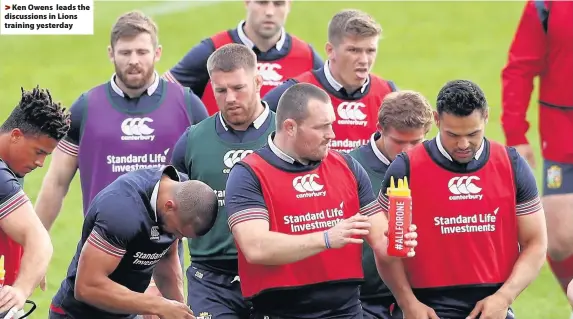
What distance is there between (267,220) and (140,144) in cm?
264

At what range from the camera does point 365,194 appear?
30.7 ft

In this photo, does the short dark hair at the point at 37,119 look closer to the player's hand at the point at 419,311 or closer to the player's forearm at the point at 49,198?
the player's forearm at the point at 49,198

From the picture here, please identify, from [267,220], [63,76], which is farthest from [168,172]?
[63,76]

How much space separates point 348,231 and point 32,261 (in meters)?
2.01

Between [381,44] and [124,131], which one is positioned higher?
[124,131]

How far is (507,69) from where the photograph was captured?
42.2ft

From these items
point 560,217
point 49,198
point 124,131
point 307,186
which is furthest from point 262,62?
point 307,186

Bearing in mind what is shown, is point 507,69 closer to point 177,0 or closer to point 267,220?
point 267,220

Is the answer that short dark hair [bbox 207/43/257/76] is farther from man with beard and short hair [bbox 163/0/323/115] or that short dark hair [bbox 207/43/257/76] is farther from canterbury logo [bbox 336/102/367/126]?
man with beard and short hair [bbox 163/0/323/115]

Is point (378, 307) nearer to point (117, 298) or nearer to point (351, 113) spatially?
point (351, 113)

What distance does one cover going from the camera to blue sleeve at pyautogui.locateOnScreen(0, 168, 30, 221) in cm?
890

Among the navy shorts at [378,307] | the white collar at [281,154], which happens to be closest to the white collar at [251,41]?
the navy shorts at [378,307]

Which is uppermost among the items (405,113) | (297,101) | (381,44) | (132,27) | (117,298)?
(132,27)

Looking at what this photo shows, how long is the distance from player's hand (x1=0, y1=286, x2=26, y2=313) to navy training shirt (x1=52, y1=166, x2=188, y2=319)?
1.90 feet
